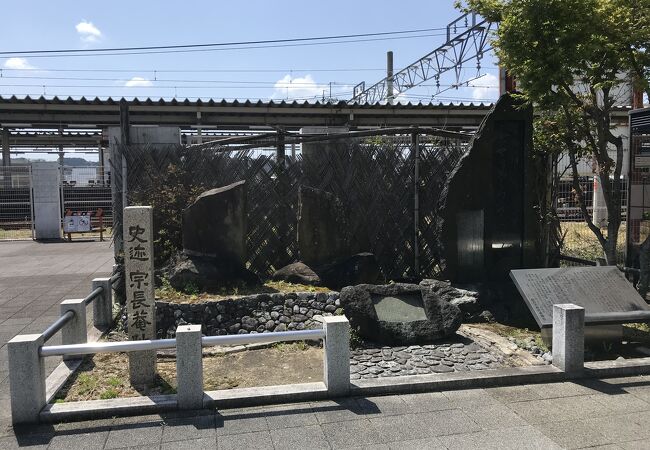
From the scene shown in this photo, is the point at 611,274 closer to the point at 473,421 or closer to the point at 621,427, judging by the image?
the point at 621,427

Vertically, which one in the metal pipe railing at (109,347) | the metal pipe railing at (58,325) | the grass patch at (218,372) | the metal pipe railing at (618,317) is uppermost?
the metal pipe railing at (58,325)

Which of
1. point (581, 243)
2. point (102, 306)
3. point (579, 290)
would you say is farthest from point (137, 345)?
point (581, 243)

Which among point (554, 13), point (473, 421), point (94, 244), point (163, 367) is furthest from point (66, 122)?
point (473, 421)

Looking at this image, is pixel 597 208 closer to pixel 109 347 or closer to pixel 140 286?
pixel 140 286

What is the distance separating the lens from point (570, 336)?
5270 mm

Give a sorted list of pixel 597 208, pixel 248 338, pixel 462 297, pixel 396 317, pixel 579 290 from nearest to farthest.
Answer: pixel 248 338
pixel 579 290
pixel 396 317
pixel 462 297
pixel 597 208

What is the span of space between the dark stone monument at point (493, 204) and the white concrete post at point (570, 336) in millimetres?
2983

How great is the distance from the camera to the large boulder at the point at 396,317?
6.61m

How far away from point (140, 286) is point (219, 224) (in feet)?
8.95

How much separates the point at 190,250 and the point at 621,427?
6103mm

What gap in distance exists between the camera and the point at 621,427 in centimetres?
425

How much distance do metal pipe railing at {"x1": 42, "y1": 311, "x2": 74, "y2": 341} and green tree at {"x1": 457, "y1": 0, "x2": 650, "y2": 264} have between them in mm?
6451

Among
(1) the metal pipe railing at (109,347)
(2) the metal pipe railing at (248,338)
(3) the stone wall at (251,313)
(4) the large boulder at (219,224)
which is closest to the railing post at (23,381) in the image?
(1) the metal pipe railing at (109,347)

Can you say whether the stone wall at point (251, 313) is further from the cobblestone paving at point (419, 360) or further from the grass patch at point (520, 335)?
the grass patch at point (520, 335)
